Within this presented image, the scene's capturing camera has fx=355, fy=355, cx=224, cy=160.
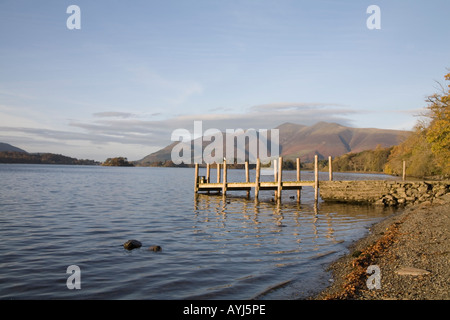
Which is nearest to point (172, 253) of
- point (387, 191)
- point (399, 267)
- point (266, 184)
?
point (399, 267)

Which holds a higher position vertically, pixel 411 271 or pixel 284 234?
pixel 411 271

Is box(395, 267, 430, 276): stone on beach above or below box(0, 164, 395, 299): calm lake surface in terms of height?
above

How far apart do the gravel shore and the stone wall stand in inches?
546

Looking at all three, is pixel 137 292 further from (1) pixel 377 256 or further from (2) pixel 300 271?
(1) pixel 377 256

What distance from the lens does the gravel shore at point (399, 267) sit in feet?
25.1

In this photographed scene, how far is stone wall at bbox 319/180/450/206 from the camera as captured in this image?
28.7 m

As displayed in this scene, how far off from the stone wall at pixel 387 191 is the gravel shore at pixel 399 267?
45.5 feet

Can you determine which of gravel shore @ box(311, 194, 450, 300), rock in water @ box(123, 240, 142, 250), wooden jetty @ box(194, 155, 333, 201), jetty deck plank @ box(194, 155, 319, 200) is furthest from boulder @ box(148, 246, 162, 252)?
jetty deck plank @ box(194, 155, 319, 200)

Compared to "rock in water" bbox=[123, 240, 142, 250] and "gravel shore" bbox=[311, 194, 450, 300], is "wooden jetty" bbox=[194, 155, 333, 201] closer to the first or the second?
"gravel shore" bbox=[311, 194, 450, 300]

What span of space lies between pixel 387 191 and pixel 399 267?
21952mm

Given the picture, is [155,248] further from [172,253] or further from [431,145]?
[431,145]

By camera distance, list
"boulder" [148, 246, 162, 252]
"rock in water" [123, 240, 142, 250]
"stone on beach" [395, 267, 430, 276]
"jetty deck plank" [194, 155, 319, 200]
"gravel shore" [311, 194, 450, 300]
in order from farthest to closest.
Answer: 1. "jetty deck plank" [194, 155, 319, 200]
2. "rock in water" [123, 240, 142, 250]
3. "boulder" [148, 246, 162, 252]
4. "stone on beach" [395, 267, 430, 276]
5. "gravel shore" [311, 194, 450, 300]

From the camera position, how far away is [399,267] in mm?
9609

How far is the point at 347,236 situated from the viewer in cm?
1666
